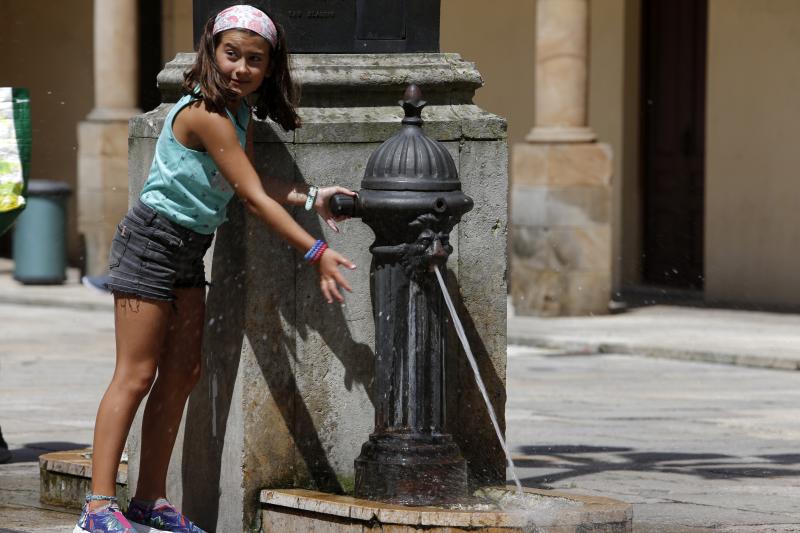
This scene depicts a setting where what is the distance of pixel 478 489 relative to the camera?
592 cm

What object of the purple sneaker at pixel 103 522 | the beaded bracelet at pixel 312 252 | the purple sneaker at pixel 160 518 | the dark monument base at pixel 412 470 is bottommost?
the purple sneaker at pixel 160 518

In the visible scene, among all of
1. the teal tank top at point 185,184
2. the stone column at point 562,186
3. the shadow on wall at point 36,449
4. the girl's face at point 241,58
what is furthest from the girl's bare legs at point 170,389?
the stone column at point 562,186

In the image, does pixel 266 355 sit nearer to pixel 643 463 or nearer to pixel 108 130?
pixel 643 463

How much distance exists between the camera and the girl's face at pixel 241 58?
17.5ft

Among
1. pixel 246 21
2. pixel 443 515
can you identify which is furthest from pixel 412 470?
pixel 246 21

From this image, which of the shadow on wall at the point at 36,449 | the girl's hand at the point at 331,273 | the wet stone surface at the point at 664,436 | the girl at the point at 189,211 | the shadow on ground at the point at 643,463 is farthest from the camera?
the shadow on wall at the point at 36,449

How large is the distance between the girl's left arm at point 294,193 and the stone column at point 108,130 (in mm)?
14504

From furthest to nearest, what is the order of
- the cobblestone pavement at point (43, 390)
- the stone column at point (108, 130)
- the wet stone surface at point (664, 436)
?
the stone column at point (108, 130) < the wet stone surface at point (664, 436) < the cobblestone pavement at point (43, 390)

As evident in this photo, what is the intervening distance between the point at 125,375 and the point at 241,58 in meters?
0.98

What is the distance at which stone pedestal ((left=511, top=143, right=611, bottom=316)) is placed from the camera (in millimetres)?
16531

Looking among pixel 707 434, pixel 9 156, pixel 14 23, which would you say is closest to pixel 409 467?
pixel 9 156

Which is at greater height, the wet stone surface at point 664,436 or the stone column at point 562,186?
the stone column at point 562,186

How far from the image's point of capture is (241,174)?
529 centimetres

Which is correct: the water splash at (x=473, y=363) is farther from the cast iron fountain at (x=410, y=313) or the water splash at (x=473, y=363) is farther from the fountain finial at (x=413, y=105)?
the fountain finial at (x=413, y=105)
